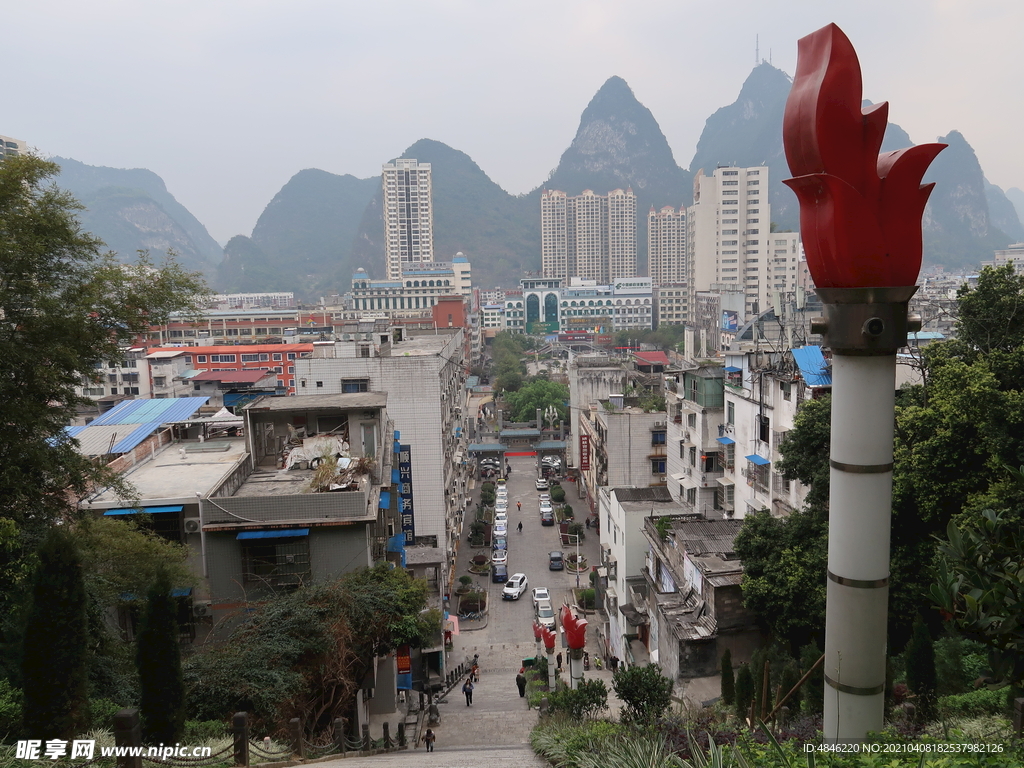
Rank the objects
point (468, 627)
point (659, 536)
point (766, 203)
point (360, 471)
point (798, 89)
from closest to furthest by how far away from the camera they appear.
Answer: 1. point (798, 89)
2. point (360, 471)
3. point (659, 536)
4. point (468, 627)
5. point (766, 203)

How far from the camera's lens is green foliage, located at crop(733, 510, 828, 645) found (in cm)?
1301

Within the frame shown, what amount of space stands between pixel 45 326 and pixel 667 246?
465 ft

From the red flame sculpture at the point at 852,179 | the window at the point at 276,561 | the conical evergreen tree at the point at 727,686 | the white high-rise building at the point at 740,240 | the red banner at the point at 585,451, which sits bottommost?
the red banner at the point at 585,451

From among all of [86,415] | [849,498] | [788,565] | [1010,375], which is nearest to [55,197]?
[849,498]

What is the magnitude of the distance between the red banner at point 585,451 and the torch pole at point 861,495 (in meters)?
31.3

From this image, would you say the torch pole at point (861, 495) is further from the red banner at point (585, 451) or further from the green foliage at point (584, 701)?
the red banner at point (585, 451)

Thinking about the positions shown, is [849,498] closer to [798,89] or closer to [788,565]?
[798,89]

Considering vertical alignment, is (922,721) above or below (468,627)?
above

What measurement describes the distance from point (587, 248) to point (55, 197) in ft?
496

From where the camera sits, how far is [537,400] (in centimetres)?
5681

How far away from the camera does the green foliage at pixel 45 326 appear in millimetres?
9781

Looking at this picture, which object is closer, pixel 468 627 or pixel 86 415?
pixel 468 627

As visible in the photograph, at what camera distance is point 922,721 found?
8.98m

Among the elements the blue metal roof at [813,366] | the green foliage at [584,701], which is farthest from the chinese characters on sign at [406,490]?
the green foliage at [584,701]
